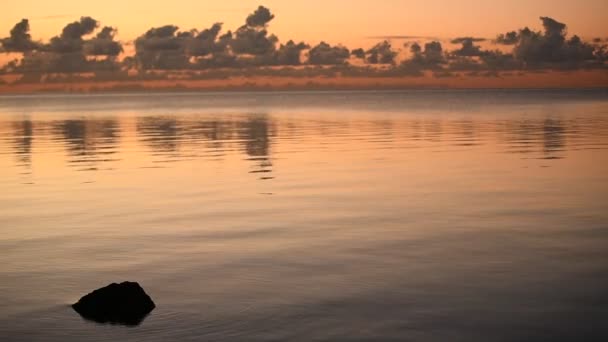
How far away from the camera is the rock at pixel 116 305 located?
12398 millimetres

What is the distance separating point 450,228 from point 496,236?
151 cm

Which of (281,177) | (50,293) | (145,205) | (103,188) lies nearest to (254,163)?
(281,177)

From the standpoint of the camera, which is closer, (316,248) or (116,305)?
(116,305)

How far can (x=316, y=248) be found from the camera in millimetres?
Result: 17797

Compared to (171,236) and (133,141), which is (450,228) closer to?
(171,236)

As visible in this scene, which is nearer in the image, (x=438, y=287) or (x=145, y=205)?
(x=438, y=287)

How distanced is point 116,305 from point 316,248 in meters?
6.34

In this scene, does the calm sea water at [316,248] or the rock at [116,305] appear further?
the rock at [116,305]

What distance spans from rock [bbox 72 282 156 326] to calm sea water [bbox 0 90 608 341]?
11.6 inches

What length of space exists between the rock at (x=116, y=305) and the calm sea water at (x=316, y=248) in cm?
30

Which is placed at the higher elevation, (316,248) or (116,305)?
(116,305)

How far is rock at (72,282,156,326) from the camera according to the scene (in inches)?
488

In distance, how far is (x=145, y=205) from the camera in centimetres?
2514

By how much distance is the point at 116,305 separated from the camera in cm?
1242
